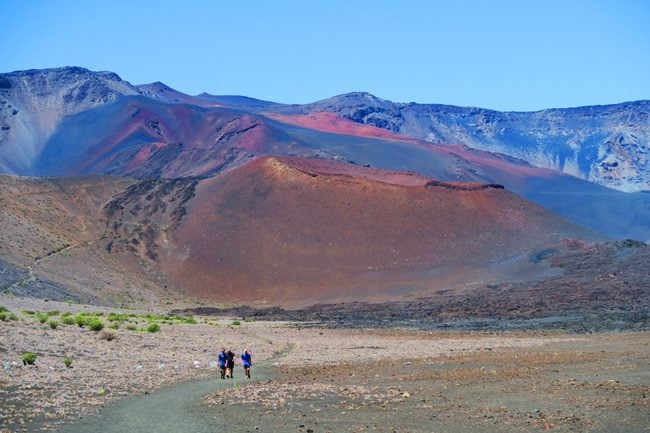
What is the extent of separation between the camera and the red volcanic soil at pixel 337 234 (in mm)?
84438

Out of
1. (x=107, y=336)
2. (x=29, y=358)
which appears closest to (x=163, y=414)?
(x=29, y=358)

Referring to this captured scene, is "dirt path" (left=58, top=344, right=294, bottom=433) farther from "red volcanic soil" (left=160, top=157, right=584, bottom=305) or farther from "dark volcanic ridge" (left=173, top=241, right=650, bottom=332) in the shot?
"red volcanic soil" (left=160, top=157, right=584, bottom=305)

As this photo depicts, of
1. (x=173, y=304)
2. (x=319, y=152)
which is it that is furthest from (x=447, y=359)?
(x=319, y=152)

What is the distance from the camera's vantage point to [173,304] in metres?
77.0

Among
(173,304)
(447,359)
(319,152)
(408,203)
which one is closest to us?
(447,359)

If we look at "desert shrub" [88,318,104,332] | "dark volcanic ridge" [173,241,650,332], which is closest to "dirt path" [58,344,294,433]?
"desert shrub" [88,318,104,332]

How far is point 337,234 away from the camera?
305 feet

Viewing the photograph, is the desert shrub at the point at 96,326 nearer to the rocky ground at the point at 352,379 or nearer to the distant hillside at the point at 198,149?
the rocky ground at the point at 352,379

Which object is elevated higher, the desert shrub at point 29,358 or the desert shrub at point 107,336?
the desert shrub at point 29,358

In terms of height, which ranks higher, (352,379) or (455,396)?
(455,396)

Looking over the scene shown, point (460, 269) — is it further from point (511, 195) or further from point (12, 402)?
point (12, 402)

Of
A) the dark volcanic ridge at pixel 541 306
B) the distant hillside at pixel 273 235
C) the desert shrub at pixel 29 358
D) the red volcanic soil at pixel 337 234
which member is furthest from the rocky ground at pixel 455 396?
the red volcanic soil at pixel 337 234

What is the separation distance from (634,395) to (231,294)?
6419 cm

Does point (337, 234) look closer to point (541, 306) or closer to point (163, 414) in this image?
point (541, 306)
